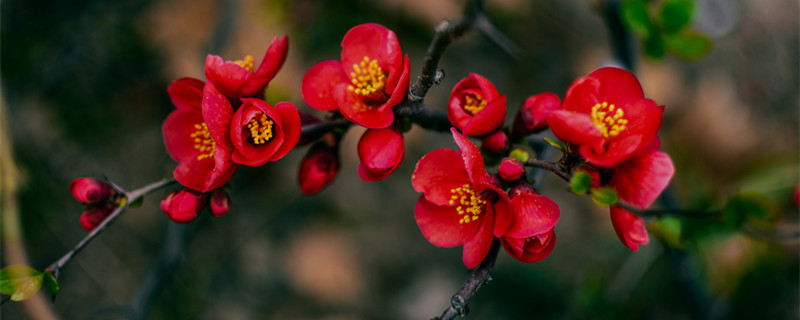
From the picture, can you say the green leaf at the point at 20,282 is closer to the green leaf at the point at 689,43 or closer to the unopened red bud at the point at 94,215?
the unopened red bud at the point at 94,215

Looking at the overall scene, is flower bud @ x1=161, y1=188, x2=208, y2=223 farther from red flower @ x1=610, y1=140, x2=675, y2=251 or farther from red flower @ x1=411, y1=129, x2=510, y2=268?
red flower @ x1=610, y1=140, x2=675, y2=251

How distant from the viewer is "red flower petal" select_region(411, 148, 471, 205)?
0.77m

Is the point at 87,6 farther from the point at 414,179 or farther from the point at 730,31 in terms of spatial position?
the point at 730,31

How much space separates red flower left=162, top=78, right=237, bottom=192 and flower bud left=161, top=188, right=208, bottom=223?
0.03m

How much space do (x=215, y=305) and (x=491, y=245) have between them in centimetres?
207

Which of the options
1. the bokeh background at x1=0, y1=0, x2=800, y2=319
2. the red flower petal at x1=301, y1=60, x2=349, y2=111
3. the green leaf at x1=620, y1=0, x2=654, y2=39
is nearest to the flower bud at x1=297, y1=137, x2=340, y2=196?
the red flower petal at x1=301, y1=60, x2=349, y2=111

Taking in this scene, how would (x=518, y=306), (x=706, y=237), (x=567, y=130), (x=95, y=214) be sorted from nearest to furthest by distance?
1. (x=567, y=130)
2. (x=95, y=214)
3. (x=706, y=237)
4. (x=518, y=306)

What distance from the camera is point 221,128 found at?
2.45 ft

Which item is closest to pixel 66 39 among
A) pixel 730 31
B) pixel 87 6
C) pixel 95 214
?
pixel 87 6

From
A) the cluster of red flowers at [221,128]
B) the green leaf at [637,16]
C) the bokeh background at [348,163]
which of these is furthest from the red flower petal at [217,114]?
the bokeh background at [348,163]

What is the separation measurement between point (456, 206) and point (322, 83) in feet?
1.09

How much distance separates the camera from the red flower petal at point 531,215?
0.71 metres

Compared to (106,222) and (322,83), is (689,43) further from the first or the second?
(106,222)

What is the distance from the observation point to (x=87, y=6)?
7.33ft
